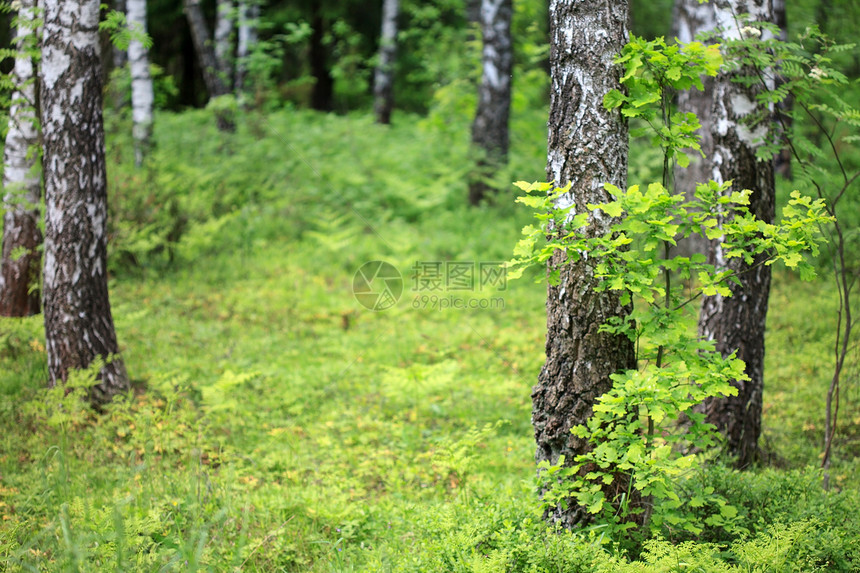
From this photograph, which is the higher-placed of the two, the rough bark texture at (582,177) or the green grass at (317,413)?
the rough bark texture at (582,177)

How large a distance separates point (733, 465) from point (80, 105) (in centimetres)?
587

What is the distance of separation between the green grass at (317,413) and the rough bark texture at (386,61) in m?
4.69

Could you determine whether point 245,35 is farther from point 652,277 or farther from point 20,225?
point 652,277

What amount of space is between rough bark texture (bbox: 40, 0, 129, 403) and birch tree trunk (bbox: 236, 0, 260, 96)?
750 cm

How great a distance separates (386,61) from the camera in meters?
14.5

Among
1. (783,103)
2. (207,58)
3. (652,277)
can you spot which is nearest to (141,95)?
(207,58)

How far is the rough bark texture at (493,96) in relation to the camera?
10312 millimetres

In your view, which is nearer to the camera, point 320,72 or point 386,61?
point 386,61

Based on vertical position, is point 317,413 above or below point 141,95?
below

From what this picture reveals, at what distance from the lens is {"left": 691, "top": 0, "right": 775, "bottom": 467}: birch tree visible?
4.30 meters

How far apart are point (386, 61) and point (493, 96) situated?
506cm

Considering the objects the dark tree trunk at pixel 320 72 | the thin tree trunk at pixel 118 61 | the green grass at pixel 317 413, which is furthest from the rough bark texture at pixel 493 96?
the dark tree trunk at pixel 320 72

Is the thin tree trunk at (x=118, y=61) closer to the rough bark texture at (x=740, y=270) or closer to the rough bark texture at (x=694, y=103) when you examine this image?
the rough bark texture at (x=694, y=103)

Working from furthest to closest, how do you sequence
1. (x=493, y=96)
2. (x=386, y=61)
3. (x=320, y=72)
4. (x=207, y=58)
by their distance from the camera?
(x=320, y=72) < (x=386, y=61) < (x=207, y=58) < (x=493, y=96)
